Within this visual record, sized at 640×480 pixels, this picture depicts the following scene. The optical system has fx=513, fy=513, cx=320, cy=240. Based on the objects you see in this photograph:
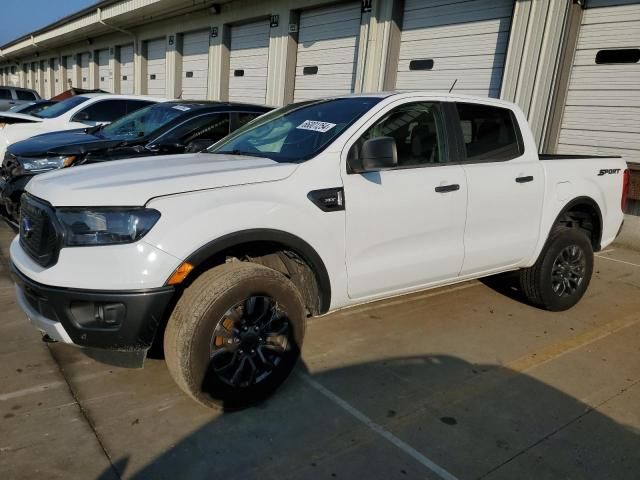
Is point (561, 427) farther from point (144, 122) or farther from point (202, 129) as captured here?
point (144, 122)

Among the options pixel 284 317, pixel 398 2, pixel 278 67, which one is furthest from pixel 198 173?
pixel 278 67

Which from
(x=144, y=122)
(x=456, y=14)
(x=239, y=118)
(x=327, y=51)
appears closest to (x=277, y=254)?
(x=239, y=118)

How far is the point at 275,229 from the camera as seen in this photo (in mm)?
2766

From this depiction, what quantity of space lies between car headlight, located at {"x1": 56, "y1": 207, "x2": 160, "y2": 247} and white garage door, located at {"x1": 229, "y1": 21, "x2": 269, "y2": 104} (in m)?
11.9

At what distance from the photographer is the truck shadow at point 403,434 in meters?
2.44

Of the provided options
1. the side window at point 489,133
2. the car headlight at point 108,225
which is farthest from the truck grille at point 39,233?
the side window at point 489,133

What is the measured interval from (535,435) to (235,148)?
2.67 meters

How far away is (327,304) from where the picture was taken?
3.13 meters

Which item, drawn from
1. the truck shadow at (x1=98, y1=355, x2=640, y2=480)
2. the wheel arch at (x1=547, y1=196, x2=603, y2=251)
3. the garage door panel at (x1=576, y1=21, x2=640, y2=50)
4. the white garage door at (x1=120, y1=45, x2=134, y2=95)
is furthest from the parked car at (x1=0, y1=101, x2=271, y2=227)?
the white garage door at (x1=120, y1=45, x2=134, y2=95)

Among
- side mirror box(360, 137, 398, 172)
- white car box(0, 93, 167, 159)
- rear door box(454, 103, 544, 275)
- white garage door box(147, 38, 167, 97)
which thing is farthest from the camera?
white garage door box(147, 38, 167, 97)

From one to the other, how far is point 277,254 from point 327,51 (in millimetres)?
9832

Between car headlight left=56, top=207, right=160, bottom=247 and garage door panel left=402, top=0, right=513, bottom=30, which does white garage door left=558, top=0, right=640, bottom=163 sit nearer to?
garage door panel left=402, top=0, right=513, bottom=30

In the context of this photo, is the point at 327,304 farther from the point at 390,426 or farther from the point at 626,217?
the point at 626,217

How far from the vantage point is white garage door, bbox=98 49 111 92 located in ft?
80.1
